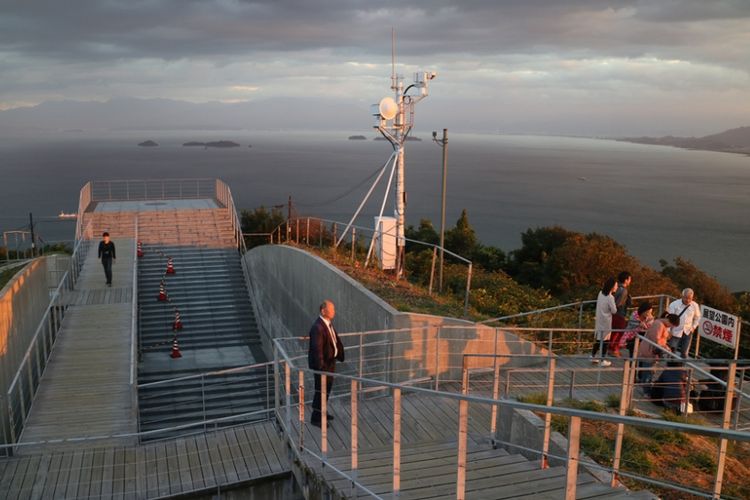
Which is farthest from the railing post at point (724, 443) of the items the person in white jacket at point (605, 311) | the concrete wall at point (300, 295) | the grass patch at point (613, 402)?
the concrete wall at point (300, 295)

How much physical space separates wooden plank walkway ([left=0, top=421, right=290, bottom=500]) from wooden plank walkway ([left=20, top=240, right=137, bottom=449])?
1.48 metres

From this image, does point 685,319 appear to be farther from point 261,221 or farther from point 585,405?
point 261,221

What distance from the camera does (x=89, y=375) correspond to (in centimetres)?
1184

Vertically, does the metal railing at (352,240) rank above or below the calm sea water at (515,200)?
above

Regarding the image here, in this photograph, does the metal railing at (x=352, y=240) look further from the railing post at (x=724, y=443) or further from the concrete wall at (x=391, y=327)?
the railing post at (x=724, y=443)

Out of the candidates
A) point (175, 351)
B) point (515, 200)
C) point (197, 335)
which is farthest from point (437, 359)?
point (515, 200)

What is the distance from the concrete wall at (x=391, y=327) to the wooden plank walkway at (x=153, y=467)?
7.06ft

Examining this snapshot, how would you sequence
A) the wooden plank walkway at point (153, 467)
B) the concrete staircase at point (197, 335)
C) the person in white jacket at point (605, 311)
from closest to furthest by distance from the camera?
1. the wooden plank walkway at point (153, 467)
2. the person in white jacket at point (605, 311)
3. the concrete staircase at point (197, 335)

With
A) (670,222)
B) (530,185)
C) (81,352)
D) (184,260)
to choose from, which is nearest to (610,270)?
(184,260)

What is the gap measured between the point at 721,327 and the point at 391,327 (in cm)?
499

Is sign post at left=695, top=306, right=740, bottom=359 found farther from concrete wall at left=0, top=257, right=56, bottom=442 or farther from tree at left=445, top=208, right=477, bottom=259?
tree at left=445, top=208, right=477, bottom=259

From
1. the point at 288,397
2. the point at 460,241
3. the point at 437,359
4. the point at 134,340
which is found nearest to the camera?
the point at 288,397

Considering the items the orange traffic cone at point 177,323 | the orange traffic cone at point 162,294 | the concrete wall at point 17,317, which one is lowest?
the orange traffic cone at point 177,323

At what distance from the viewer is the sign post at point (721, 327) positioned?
9.37 metres
